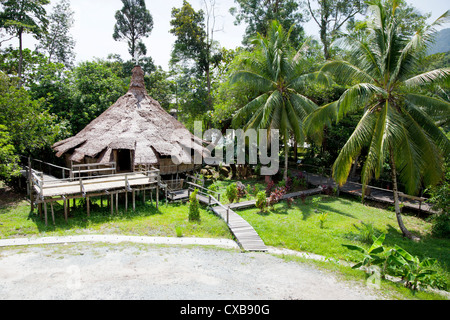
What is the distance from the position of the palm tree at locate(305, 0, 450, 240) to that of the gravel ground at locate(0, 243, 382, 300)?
504cm

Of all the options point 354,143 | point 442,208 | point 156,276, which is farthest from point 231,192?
point 442,208

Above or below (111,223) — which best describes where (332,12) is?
above

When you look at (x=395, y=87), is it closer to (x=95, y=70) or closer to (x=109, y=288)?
(x=109, y=288)

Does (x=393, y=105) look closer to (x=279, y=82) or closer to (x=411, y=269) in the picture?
(x=411, y=269)

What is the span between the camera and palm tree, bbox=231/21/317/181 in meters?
16.4

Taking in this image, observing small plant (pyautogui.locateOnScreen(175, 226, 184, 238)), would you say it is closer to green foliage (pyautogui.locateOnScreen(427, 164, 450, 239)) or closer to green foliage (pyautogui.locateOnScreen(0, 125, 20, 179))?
green foliage (pyautogui.locateOnScreen(0, 125, 20, 179))

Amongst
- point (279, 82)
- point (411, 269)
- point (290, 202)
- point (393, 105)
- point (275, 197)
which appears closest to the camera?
point (411, 269)

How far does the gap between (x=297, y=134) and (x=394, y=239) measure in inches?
303

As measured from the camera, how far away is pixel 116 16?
31781 mm

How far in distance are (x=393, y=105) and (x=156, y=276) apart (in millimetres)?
10854

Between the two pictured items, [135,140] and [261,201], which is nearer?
[261,201]

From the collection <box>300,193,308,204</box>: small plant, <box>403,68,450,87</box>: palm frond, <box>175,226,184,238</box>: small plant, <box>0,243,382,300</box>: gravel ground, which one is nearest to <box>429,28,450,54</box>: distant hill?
<box>403,68,450,87</box>: palm frond

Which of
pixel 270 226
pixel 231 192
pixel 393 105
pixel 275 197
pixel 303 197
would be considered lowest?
pixel 270 226

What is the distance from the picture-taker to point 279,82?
17.0 metres
